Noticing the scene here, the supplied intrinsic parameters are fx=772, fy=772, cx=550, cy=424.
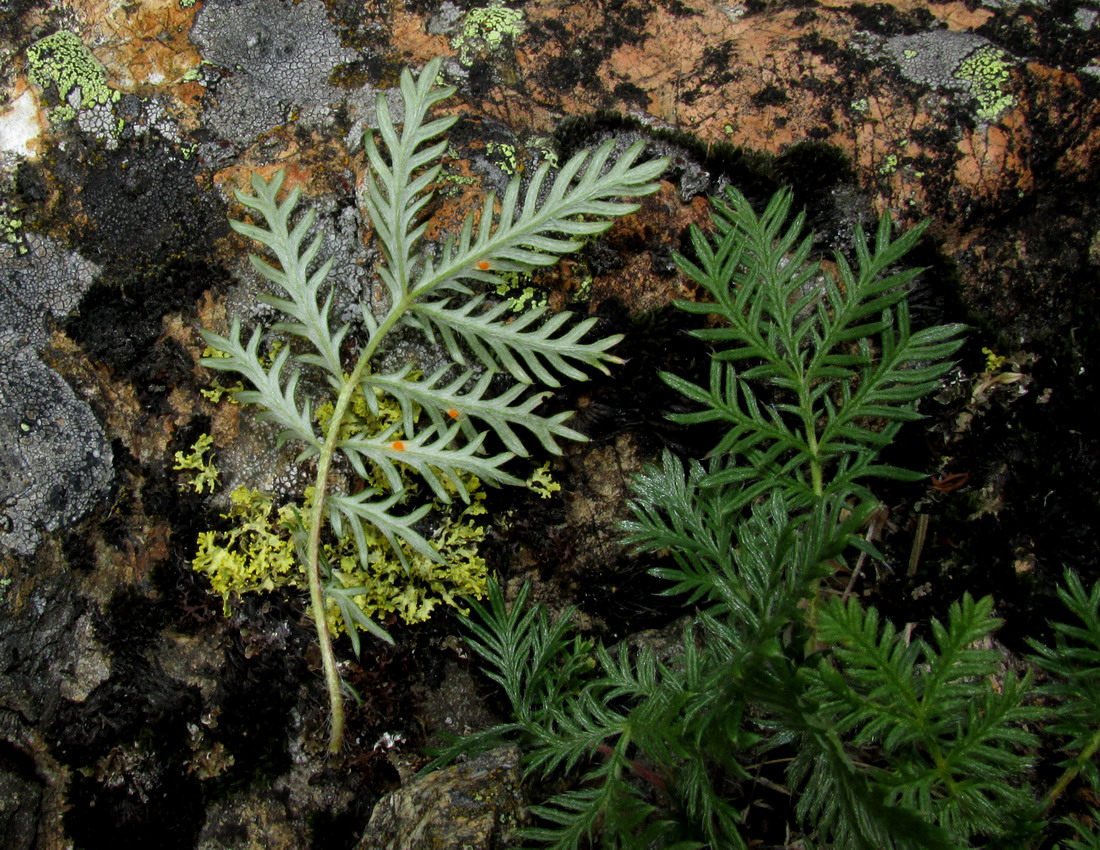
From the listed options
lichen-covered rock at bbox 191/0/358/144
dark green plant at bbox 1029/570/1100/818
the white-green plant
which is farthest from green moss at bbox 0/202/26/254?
dark green plant at bbox 1029/570/1100/818

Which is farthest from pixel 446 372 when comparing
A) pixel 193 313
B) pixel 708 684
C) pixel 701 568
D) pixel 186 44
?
pixel 186 44

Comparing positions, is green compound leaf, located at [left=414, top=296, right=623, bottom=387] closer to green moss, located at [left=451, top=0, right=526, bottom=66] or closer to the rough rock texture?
the rough rock texture

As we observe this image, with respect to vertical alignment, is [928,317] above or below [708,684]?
above

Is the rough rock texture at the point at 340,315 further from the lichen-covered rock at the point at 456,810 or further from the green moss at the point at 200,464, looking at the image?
the lichen-covered rock at the point at 456,810

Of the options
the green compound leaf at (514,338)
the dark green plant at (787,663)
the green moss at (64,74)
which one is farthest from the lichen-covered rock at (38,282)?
the dark green plant at (787,663)

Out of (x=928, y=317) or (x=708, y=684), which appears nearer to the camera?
(x=708, y=684)

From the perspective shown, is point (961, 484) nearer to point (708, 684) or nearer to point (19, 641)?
point (708, 684)

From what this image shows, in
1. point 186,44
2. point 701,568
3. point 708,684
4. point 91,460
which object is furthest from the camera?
point 186,44

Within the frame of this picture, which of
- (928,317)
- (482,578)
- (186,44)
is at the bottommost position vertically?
(482,578)
